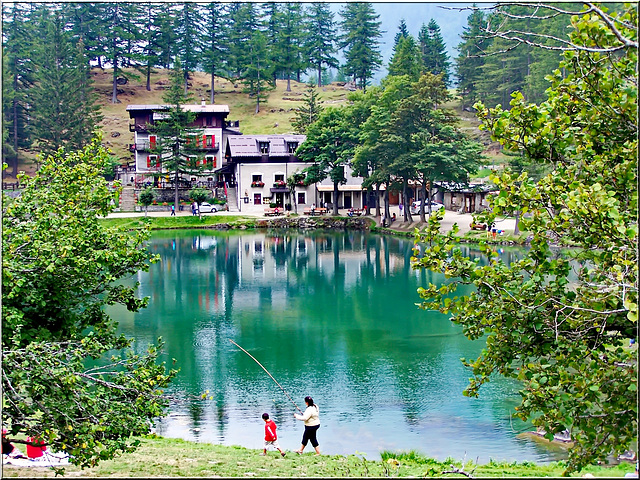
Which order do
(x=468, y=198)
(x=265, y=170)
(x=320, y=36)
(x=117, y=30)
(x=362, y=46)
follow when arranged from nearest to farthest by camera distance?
(x=468, y=198)
(x=265, y=170)
(x=117, y=30)
(x=362, y=46)
(x=320, y=36)

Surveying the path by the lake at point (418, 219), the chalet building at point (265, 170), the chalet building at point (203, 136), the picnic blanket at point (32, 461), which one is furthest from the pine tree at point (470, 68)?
the picnic blanket at point (32, 461)

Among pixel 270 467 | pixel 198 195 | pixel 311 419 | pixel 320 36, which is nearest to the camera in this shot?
pixel 270 467

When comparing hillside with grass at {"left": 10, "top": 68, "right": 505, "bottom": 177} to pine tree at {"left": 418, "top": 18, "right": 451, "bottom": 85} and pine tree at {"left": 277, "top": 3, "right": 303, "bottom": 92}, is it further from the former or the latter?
pine tree at {"left": 418, "top": 18, "right": 451, "bottom": 85}

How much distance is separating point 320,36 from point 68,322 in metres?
98.5

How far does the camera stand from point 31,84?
75.8 meters

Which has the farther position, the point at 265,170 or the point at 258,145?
the point at 258,145

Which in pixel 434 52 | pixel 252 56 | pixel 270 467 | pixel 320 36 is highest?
pixel 320 36

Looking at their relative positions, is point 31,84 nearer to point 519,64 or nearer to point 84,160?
point 519,64

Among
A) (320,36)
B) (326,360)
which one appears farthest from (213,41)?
(326,360)

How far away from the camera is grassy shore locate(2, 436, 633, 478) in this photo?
34.5 feet

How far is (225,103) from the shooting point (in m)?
92.0

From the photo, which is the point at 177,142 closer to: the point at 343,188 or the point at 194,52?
the point at 343,188

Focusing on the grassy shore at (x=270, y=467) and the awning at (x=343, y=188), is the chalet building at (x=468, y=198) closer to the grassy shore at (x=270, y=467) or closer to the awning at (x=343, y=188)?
the awning at (x=343, y=188)

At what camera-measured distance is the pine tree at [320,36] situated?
10306cm
